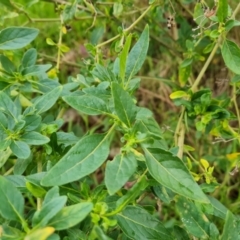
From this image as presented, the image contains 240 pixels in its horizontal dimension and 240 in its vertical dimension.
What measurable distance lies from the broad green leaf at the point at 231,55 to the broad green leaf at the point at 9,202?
61 cm

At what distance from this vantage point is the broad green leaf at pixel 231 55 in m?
1.23

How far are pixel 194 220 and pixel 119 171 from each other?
0.78ft

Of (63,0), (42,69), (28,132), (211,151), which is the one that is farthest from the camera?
(211,151)

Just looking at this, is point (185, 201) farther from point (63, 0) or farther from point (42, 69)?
point (63, 0)

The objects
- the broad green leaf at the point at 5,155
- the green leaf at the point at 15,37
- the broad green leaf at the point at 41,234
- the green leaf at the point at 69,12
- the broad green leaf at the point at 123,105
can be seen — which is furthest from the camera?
the green leaf at the point at 69,12

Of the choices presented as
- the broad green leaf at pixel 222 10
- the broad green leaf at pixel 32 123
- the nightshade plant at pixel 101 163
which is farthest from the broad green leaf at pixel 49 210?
the broad green leaf at pixel 222 10

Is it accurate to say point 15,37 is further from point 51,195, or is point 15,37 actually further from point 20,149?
point 51,195

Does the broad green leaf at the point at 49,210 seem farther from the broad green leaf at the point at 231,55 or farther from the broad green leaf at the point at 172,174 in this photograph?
the broad green leaf at the point at 231,55

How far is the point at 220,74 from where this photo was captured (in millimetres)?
2236

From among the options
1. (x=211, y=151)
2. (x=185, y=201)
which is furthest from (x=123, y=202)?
(x=211, y=151)

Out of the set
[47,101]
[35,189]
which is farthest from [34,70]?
[35,189]

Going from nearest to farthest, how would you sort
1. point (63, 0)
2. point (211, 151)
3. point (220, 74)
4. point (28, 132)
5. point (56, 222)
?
point (56, 222)
point (28, 132)
point (63, 0)
point (211, 151)
point (220, 74)

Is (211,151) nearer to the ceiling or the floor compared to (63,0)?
nearer to the floor

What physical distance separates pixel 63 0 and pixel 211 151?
0.82 metres
